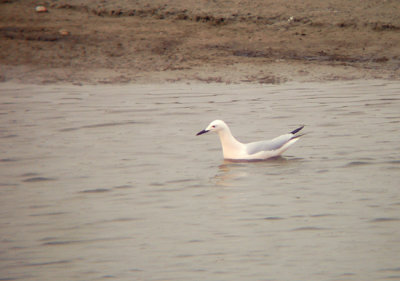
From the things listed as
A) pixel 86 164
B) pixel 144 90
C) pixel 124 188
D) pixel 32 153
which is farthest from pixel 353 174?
pixel 144 90

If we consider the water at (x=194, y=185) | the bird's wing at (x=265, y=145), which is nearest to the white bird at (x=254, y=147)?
the bird's wing at (x=265, y=145)

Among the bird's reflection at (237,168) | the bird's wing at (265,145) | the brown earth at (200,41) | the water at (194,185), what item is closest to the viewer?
the water at (194,185)

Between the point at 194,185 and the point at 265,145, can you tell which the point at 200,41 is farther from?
the point at 194,185

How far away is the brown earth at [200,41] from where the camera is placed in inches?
520

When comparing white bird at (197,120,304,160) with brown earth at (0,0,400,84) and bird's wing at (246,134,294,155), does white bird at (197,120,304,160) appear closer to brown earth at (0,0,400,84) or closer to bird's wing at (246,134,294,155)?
bird's wing at (246,134,294,155)

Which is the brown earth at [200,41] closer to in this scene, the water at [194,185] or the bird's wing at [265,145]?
the water at [194,185]

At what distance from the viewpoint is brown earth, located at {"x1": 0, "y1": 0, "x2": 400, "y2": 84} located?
1320 centimetres

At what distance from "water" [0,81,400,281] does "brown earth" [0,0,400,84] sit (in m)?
0.56

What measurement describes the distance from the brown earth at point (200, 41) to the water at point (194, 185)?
56cm

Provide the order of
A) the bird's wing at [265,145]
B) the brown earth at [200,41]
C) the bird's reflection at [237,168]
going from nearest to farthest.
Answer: the bird's reflection at [237,168], the bird's wing at [265,145], the brown earth at [200,41]

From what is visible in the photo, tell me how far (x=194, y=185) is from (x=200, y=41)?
643 cm

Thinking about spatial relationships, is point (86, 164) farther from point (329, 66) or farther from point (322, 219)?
point (329, 66)

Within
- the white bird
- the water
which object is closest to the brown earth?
the water

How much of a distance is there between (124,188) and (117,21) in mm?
7528
